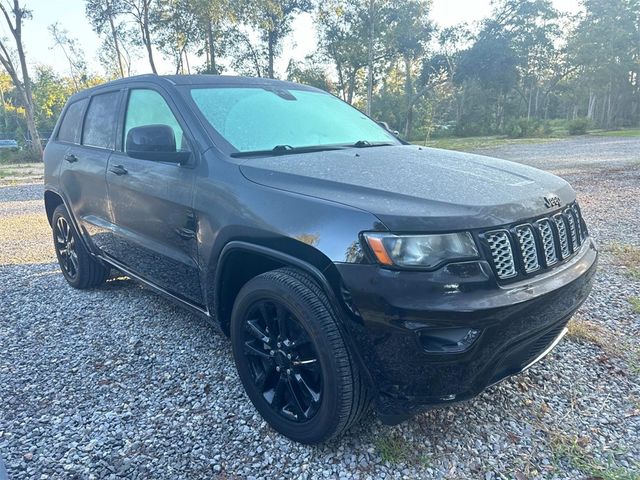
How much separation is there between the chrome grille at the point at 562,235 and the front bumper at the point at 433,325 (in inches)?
12.7

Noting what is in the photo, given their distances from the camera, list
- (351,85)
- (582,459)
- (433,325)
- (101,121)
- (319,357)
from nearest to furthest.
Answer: (433,325)
(319,357)
(582,459)
(101,121)
(351,85)

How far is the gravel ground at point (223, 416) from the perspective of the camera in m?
2.23

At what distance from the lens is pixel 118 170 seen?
136 inches

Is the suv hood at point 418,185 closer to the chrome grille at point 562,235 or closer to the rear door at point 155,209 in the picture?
the chrome grille at point 562,235

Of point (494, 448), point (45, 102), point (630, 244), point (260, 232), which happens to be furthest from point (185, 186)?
point (45, 102)

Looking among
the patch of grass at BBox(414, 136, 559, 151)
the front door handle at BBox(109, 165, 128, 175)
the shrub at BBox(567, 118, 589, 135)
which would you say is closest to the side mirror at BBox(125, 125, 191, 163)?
the front door handle at BBox(109, 165, 128, 175)

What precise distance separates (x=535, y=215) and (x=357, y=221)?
85 cm

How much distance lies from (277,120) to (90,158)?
180 cm

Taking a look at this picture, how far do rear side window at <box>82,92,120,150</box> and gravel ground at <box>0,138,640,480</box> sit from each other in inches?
58.0

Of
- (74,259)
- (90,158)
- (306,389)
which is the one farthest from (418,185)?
(74,259)

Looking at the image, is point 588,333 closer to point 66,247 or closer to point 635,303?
point 635,303

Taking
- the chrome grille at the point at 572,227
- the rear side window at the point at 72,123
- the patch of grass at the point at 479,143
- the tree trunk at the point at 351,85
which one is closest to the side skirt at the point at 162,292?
the rear side window at the point at 72,123

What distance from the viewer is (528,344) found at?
2.13 metres

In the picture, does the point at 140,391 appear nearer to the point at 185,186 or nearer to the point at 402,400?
the point at 185,186
